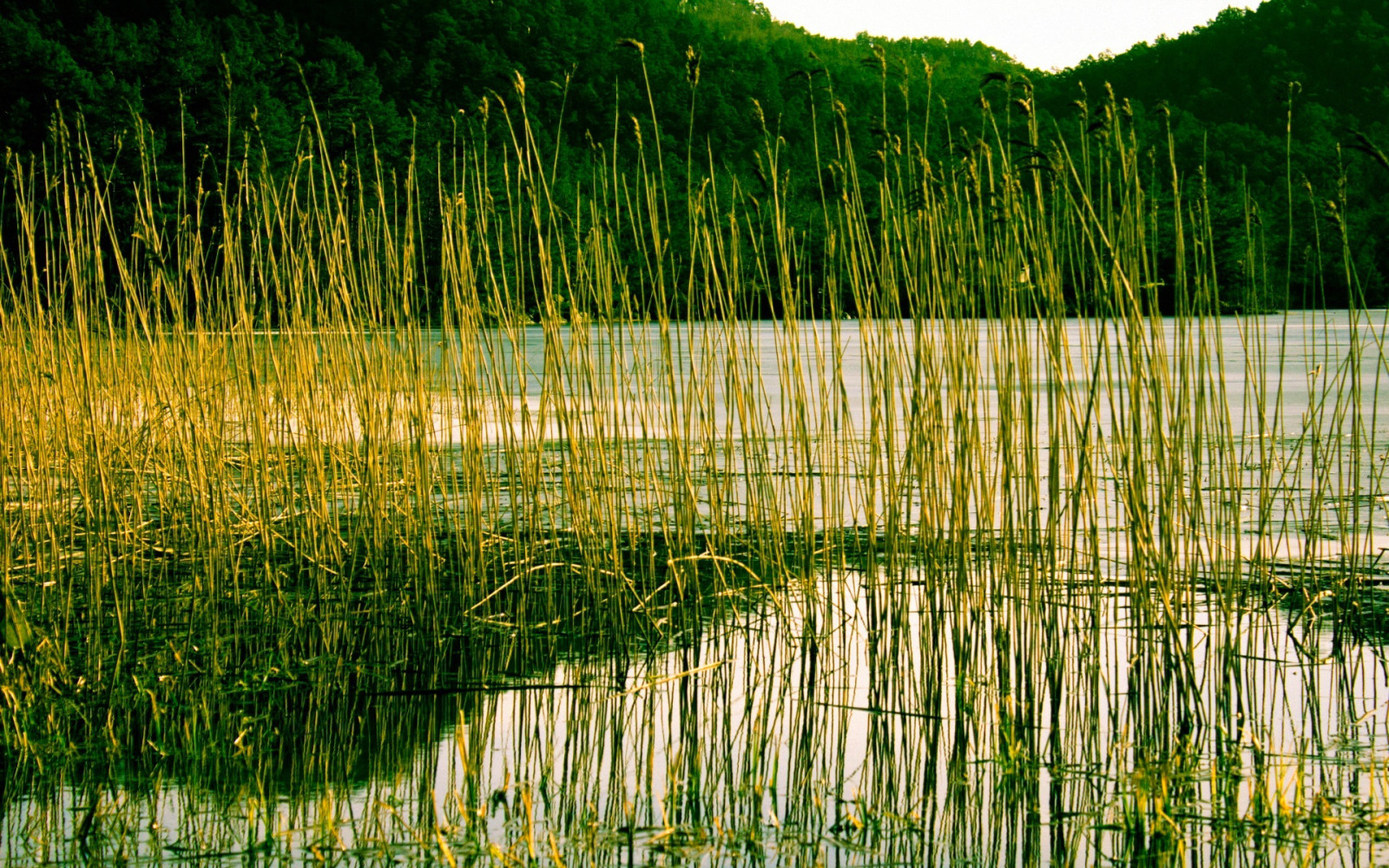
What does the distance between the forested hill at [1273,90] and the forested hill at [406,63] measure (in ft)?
12.9

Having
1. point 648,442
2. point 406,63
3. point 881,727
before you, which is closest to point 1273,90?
point 406,63

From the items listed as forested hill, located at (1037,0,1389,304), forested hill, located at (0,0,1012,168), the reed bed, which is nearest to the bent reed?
the reed bed

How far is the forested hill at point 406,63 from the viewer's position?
17.6 m

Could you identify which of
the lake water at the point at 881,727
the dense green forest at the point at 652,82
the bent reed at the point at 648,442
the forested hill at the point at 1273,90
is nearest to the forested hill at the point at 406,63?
the dense green forest at the point at 652,82

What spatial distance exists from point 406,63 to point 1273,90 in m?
17.1

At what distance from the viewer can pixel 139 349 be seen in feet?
Result: 8.30

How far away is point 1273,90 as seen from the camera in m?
21.2

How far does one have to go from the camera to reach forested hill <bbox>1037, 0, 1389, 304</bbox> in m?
21.1

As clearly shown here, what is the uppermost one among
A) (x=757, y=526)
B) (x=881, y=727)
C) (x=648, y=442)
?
(x=648, y=442)

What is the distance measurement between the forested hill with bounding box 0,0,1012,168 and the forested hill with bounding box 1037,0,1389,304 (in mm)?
3921

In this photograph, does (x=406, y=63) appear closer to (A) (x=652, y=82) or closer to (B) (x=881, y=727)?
(A) (x=652, y=82)

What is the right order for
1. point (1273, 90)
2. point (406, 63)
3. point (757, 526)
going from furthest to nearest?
point (406, 63) → point (1273, 90) → point (757, 526)

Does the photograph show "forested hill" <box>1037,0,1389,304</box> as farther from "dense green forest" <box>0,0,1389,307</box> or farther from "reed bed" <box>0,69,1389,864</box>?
"reed bed" <box>0,69,1389,864</box>

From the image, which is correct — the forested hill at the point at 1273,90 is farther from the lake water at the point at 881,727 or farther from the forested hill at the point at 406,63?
the lake water at the point at 881,727
